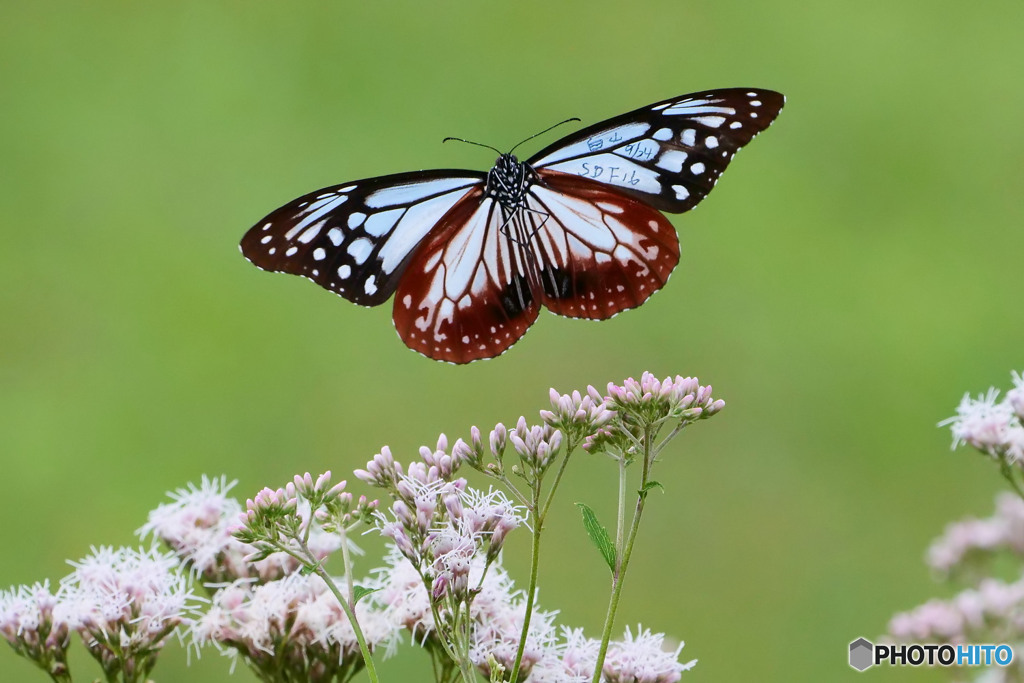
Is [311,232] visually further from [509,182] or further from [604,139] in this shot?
[604,139]

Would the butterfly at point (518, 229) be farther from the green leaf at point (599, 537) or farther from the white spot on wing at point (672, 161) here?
the green leaf at point (599, 537)

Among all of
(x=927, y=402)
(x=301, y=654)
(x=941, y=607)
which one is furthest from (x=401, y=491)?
(x=927, y=402)

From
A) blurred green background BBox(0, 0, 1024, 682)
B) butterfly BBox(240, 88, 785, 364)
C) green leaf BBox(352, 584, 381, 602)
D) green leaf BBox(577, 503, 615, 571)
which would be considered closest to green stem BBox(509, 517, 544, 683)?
green leaf BBox(577, 503, 615, 571)

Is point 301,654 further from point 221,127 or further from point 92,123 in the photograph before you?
point 92,123

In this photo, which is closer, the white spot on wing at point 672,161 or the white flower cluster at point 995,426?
the white flower cluster at point 995,426

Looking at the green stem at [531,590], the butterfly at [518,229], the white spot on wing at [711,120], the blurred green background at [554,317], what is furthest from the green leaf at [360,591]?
the blurred green background at [554,317]

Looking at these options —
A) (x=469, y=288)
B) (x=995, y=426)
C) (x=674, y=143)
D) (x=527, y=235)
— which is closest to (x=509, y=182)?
(x=527, y=235)
